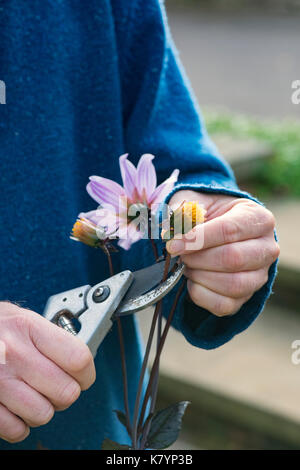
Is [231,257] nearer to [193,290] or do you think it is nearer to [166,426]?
[193,290]

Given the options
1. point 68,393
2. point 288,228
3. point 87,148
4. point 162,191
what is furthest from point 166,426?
point 288,228

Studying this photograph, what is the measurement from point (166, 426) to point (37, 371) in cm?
14

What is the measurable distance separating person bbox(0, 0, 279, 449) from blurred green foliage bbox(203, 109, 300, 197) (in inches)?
69.6

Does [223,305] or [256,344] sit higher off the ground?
[223,305]

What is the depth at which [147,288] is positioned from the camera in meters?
0.52

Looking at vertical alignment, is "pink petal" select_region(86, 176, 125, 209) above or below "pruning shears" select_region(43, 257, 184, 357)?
above

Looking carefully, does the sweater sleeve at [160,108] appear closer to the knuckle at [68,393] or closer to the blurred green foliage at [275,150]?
the knuckle at [68,393]

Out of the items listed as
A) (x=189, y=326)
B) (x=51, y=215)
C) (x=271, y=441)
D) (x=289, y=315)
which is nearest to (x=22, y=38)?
(x=51, y=215)


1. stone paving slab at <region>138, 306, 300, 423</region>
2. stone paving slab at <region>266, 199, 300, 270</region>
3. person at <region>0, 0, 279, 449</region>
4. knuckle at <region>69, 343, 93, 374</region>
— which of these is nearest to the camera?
knuckle at <region>69, 343, 93, 374</region>

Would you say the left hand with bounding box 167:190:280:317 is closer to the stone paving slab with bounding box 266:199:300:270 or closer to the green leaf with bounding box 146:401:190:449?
the green leaf with bounding box 146:401:190:449

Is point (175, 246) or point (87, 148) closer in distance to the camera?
point (175, 246)

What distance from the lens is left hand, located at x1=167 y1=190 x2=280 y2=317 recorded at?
535mm

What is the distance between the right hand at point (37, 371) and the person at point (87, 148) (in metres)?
0.12

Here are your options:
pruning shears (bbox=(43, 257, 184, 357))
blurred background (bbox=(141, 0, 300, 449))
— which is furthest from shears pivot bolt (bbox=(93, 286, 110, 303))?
blurred background (bbox=(141, 0, 300, 449))
